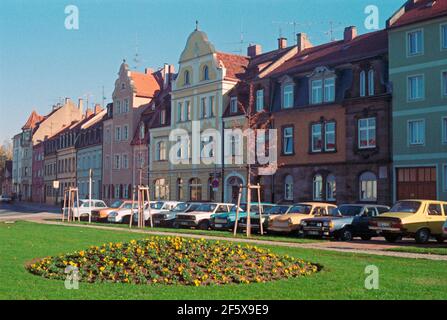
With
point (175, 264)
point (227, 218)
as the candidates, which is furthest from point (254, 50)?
point (175, 264)

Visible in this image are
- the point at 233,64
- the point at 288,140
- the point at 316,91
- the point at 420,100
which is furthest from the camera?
the point at 233,64

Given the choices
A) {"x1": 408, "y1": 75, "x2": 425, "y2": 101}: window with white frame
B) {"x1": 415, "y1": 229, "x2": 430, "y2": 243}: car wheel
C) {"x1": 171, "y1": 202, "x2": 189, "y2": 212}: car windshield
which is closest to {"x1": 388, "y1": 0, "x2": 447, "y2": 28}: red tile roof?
{"x1": 408, "y1": 75, "x2": 425, "y2": 101}: window with white frame

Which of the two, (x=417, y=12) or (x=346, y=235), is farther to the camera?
(x=417, y=12)

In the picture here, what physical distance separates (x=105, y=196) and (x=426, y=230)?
48906mm

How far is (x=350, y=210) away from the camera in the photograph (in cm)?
2614

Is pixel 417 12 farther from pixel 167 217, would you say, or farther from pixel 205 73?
pixel 205 73

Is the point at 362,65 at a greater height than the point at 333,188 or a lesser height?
greater

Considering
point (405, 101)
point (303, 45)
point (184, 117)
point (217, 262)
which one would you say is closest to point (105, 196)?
point (184, 117)

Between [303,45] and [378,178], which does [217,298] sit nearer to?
[378,178]

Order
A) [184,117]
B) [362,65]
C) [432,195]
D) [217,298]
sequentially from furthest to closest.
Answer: [184,117] → [362,65] → [432,195] → [217,298]

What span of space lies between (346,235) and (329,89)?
1758 cm

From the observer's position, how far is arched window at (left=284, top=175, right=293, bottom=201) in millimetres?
43031

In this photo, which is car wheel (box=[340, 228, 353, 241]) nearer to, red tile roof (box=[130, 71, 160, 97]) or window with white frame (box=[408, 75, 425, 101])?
window with white frame (box=[408, 75, 425, 101])

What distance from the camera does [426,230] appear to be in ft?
75.7
